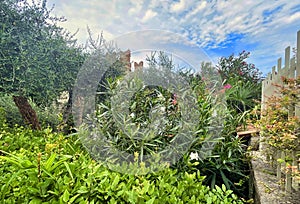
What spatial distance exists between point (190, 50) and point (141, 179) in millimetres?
1732

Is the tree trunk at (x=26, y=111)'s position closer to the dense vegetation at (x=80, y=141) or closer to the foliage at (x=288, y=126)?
the dense vegetation at (x=80, y=141)

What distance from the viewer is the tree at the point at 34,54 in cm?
298

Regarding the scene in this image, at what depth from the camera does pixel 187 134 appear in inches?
84.3

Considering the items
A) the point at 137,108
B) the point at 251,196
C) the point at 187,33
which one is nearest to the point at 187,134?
the point at 137,108

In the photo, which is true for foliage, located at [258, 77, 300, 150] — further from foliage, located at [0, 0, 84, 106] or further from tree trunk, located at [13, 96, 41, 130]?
tree trunk, located at [13, 96, 41, 130]

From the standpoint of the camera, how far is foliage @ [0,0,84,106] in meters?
2.98

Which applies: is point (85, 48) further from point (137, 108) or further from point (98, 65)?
point (137, 108)

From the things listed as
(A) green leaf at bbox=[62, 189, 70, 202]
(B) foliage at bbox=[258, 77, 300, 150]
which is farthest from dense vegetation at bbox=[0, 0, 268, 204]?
(B) foliage at bbox=[258, 77, 300, 150]

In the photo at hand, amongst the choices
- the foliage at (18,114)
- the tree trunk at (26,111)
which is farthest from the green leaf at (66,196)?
the foliage at (18,114)

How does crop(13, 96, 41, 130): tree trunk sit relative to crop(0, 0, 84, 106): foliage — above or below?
below

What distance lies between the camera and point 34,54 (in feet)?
10.3

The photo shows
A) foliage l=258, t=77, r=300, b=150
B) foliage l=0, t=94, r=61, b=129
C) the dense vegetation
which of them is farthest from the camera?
foliage l=0, t=94, r=61, b=129

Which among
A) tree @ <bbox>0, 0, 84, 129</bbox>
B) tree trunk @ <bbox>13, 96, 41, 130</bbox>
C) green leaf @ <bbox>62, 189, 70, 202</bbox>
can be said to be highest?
tree @ <bbox>0, 0, 84, 129</bbox>

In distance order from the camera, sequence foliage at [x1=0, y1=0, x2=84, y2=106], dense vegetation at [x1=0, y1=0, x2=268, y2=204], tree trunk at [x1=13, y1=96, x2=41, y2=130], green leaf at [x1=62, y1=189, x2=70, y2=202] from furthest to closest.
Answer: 1. tree trunk at [x1=13, y1=96, x2=41, y2=130]
2. foliage at [x1=0, y1=0, x2=84, y2=106]
3. dense vegetation at [x1=0, y1=0, x2=268, y2=204]
4. green leaf at [x1=62, y1=189, x2=70, y2=202]
